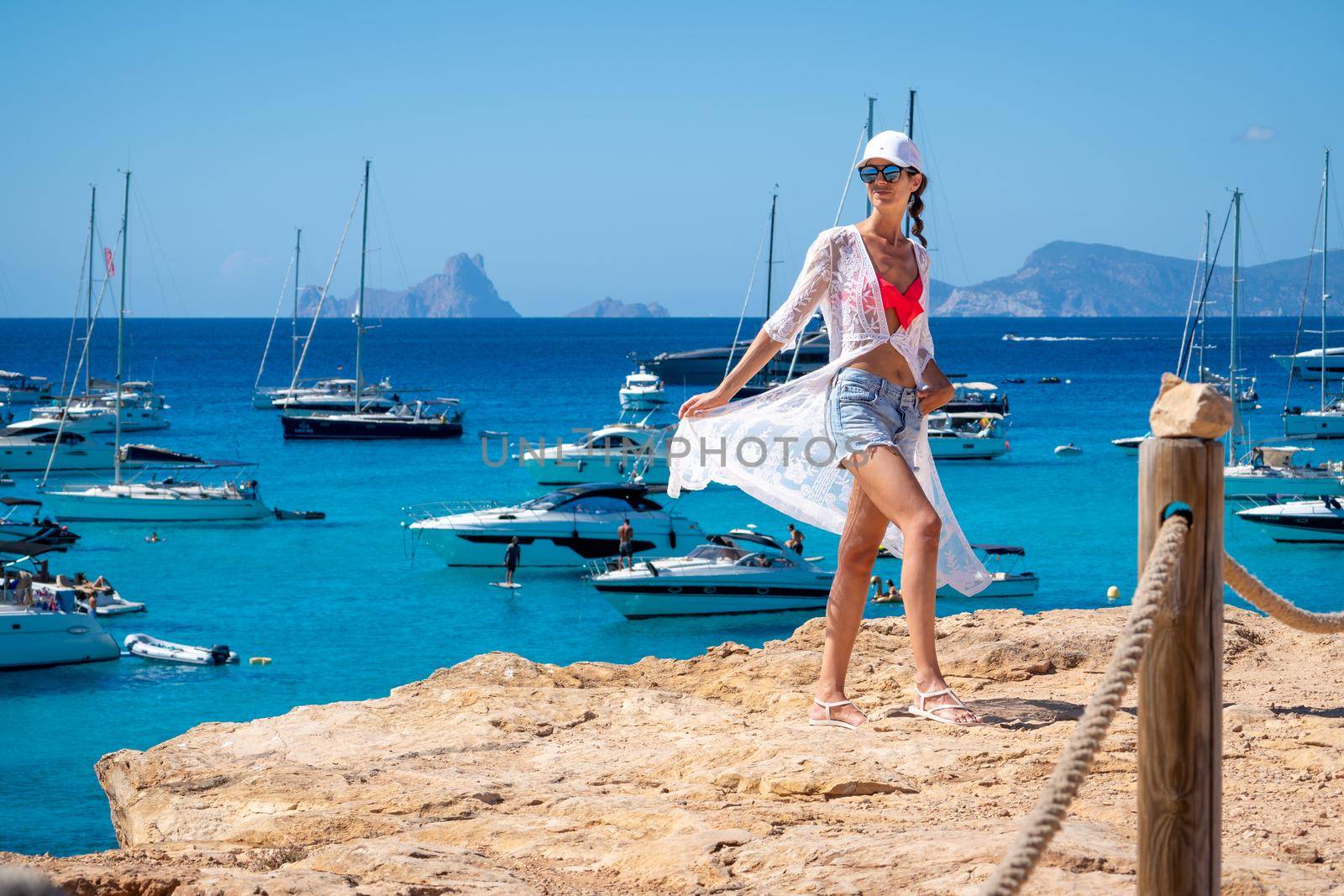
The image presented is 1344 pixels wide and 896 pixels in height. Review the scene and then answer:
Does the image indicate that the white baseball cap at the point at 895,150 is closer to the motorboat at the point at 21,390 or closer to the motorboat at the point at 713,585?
the motorboat at the point at 713,585

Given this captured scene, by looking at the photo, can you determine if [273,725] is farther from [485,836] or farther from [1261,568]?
[1261,568]

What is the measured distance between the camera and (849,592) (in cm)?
596

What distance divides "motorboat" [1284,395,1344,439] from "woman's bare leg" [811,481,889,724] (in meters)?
62.9

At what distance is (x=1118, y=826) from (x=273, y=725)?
13.6ft

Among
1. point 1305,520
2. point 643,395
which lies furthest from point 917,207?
point 643,395

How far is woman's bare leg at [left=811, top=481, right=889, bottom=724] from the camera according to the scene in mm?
5945

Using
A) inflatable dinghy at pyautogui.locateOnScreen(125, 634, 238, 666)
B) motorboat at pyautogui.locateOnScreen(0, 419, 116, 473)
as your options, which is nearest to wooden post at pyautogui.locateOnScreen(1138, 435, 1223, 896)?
inflatable dinghy at pyautogui.locateOnScreen(125, 634, 238, 666)

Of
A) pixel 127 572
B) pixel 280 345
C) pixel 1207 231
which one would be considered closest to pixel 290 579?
pixel 127 572

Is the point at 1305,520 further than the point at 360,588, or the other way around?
the point at 1305,520

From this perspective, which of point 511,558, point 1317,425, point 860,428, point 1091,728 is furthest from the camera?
point 1317,425

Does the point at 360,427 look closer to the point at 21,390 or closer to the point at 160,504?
the point at 160,504

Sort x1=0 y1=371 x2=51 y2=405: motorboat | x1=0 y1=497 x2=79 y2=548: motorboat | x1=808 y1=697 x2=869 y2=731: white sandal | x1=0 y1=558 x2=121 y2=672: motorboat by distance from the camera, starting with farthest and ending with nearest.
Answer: x1=0 y1=371 x2=51 y2=405: motorboat, x1=0 y1=497 x2=79 y2=548: motorboat, x1=0 y1=558 x2=121 y2=672: motorboat, x1=808 y1=697 x2=869 y2=731: white sandal

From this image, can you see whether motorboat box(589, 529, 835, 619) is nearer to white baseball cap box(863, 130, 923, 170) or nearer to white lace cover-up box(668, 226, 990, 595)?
white lace cover-up box(668, 226, 990, 595)

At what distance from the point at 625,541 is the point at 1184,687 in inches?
1138
